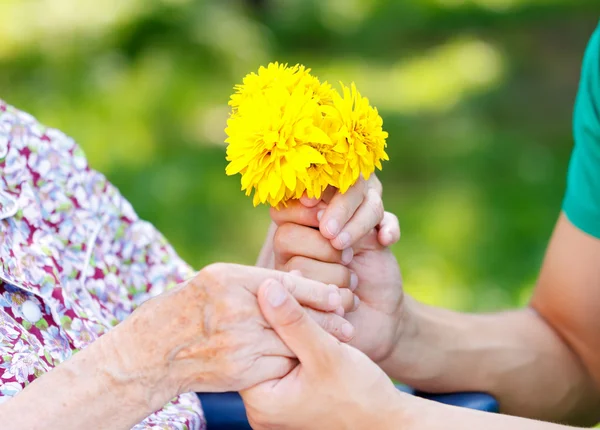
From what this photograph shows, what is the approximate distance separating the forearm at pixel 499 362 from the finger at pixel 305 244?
0.38 meters

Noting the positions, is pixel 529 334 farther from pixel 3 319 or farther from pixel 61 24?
pixel 61 24

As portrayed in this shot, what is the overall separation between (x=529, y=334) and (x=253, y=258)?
2116mm

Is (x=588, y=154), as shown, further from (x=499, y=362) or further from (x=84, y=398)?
(x=84, y=398)

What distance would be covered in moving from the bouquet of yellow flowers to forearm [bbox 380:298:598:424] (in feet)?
1.81

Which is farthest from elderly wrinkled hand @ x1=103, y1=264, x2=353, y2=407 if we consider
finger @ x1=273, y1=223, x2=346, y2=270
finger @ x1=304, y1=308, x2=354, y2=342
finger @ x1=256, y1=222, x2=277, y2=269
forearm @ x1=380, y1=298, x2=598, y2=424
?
forearm @ x1=380, y1=298, x2=598, y2=424

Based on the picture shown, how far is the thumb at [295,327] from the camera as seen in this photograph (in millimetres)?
1521

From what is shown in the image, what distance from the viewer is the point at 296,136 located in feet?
5.19

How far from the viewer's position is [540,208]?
4.55 meters

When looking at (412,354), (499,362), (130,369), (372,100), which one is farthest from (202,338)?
(372,100)

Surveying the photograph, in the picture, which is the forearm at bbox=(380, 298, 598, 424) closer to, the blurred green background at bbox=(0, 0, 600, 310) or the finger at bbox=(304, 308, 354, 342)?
the finger at bbox=(304, 308, 354, 342)

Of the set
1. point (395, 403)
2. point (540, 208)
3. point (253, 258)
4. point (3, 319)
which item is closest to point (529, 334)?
point (395, 403)

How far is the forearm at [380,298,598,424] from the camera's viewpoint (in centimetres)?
209

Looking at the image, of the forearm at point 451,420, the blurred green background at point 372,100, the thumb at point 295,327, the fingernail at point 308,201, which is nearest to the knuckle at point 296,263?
the fingernail at point 308,201

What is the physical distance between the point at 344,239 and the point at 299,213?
0.11 meters
